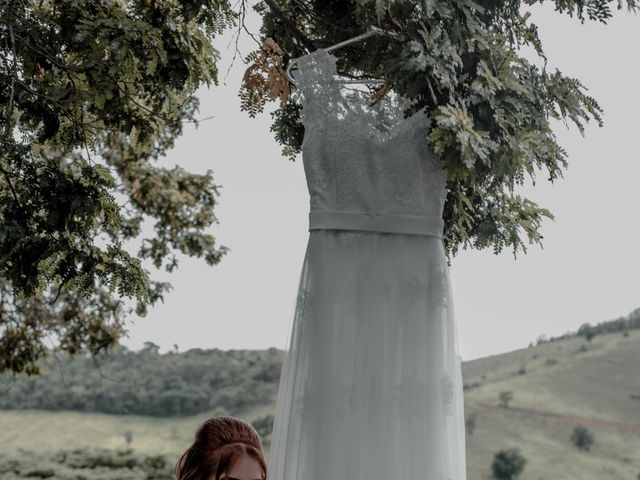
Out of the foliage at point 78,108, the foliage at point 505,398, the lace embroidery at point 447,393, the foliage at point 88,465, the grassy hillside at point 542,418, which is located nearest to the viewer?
the lace embroidery at point 447,393

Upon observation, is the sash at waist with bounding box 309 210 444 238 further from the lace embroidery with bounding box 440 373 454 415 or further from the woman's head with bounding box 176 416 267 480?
the woman's head with bounding box 176 416 267 480

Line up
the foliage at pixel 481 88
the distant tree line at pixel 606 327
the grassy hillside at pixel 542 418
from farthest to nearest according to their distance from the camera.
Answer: the grassy hillside at pixel 542 418 < the distant tree line at pixel 606 327 < the foliage at pixel 481 88

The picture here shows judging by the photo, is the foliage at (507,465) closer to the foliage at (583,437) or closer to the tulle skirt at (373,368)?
the foliage at (583,437)

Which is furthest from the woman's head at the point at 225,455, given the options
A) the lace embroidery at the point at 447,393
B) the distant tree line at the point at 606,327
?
the distant tree line at the point at 606,327

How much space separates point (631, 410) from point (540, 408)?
996 millimetres

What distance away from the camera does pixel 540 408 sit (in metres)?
10.4

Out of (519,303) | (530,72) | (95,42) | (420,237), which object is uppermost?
(519,303)

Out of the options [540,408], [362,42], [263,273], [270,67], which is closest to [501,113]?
[362,42]

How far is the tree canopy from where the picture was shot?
2.08m

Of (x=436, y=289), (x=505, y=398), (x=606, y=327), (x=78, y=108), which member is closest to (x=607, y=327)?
(x=606, y=327)

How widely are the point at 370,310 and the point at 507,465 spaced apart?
28.8ft

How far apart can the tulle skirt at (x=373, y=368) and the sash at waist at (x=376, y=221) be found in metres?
0.03

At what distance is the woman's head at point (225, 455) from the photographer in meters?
2.60

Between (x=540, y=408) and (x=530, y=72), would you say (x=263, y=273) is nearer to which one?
(x=540, y=408)
